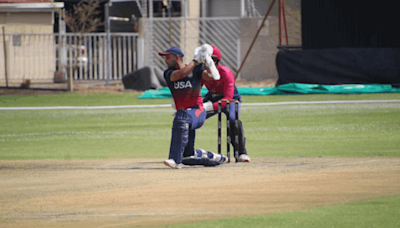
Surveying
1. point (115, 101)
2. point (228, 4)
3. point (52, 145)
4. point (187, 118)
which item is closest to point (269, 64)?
point (228, 4)

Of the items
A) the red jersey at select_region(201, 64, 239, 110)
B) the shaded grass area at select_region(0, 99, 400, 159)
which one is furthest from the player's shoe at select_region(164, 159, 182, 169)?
the shaded grass area at select_region(0, 99, 400, 159)

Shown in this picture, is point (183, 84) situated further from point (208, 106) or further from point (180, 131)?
point (208, 106)

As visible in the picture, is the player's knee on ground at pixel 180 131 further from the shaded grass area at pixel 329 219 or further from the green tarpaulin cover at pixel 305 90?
the green tarpaulin cover at pixel 305 90

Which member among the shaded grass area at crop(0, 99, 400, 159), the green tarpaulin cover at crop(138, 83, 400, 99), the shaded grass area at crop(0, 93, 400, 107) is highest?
the green tarpaulin cover at crop(138, 83, 400, 99)

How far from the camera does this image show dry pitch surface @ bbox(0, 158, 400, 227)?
23.7 ft

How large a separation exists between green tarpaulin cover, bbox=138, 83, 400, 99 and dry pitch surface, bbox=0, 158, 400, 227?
47.2ft

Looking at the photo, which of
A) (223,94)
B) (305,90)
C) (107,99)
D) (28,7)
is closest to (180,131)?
(223,94)

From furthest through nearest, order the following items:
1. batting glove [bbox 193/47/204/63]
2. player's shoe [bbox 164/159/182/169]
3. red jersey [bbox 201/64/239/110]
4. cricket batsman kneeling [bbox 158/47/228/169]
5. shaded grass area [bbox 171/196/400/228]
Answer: red jersey [bbox 201/64/239/110] < player's shoe [bbox 164/159/182/169] < cricket batsman kneeling [bbox 158/47/228/169] < batting glove [bbox 193/47/204/63] < shaded grass area [bbox 171/196/400/228]

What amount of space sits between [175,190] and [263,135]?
24.4ft

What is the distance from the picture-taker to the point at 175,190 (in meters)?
8.45

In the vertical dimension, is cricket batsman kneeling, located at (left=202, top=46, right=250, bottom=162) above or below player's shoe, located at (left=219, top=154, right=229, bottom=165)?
above

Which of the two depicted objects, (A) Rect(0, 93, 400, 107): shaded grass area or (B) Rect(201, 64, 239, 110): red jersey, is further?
(A) Rect(0, 93, 400, 107): shaded grass area

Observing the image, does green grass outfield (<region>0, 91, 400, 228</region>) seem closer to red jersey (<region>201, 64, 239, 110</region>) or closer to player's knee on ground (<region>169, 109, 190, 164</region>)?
red jersey (<region>201, 64, 239, 110</region>)

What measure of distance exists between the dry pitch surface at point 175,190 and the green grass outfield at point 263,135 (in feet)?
1.73
